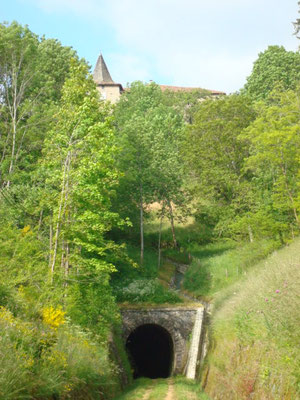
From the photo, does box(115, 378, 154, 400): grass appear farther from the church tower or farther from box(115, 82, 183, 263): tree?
the church tower

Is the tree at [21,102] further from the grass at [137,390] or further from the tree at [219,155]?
the grass at [137,390]

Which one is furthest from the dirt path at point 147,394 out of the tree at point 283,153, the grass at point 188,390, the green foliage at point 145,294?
the tree at point 283,153

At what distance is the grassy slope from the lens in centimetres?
1029

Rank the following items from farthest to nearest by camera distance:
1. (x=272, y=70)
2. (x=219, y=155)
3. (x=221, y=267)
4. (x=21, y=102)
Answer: (x=272, y=70) → (x=219, y=155) → (x=21, y=102) → (x=221, y=267)

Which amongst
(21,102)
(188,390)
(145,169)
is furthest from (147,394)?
(21,102)

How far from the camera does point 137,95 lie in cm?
5609

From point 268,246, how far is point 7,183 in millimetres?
17125

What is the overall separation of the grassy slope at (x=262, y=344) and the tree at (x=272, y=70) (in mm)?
36546

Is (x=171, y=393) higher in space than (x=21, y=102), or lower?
lower

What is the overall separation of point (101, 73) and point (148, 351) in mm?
62401

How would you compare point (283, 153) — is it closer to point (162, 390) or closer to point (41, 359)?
point (162, 390)

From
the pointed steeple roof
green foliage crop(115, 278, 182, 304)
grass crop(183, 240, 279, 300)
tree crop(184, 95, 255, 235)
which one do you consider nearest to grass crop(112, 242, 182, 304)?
green foliage crop(115, 278, 182, 304)

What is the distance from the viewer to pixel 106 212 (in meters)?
17.8

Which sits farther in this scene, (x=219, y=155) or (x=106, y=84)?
(x=106, y=84)
